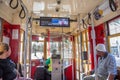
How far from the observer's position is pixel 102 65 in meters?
3.23

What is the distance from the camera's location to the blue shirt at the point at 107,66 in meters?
2.98

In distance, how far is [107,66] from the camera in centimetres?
309

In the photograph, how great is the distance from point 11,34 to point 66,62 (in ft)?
11.1

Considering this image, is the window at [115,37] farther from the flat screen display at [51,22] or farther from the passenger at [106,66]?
the flat screen display at [51,22]

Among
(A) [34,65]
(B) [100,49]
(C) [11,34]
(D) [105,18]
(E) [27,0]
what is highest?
(E) [27,0]

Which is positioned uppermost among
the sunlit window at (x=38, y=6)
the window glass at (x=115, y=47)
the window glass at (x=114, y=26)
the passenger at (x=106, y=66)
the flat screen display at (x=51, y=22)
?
the sunlit window at (x=38, y=6)

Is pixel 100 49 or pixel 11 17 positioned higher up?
pixel 11 17

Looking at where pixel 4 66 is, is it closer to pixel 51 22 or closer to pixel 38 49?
pixel 51 22

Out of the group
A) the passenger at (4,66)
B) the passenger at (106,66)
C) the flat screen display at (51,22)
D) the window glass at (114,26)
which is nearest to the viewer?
the passenger at (4,66)

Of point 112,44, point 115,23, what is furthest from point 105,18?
point 112,44

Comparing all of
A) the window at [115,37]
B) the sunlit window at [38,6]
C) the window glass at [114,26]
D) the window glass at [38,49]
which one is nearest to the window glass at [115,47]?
the window at [115,37]

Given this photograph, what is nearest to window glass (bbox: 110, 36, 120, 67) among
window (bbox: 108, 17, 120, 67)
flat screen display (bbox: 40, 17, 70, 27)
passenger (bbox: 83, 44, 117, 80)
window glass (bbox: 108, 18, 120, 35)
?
window (bbox: 108, 17, 120, 67)

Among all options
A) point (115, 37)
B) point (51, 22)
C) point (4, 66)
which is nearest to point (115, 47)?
point (115, 37)

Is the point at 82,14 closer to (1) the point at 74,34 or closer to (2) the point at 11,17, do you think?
(2) the point at 11,17
